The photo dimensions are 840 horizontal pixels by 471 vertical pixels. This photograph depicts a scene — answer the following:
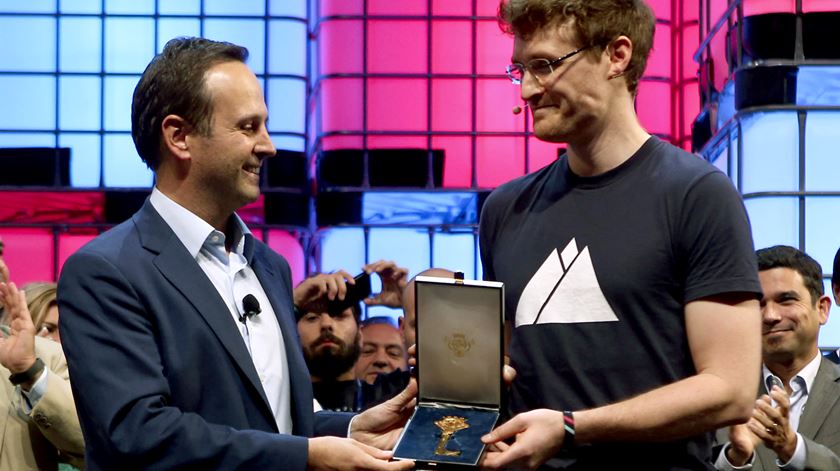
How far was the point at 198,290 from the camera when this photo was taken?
3.10 meters

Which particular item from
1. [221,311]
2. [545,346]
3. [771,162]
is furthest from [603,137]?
[771,162]

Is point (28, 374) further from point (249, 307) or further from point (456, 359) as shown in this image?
point (456, 359)

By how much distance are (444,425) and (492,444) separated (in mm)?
122

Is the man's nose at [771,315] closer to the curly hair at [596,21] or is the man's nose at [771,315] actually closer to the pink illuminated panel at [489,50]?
the curly hair at [596,21]

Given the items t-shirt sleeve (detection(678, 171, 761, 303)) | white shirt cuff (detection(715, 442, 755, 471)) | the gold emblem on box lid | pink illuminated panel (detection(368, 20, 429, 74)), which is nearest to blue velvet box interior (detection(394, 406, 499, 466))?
the gold emblem on box lid

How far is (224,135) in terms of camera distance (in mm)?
3207

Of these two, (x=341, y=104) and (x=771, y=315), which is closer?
(x=771, y=315)

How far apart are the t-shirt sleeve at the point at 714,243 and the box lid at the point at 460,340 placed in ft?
1.26

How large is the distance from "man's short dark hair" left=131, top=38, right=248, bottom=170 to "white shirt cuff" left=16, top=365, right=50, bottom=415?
6.31 ft

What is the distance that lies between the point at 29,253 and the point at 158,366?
1136cm

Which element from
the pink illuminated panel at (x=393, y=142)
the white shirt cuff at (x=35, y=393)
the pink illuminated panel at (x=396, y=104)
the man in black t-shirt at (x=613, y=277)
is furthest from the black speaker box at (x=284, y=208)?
the man in black t-shirt at (x=613, y=277)

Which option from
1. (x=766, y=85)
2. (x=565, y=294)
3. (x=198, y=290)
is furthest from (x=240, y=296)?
(x=766, y=85)

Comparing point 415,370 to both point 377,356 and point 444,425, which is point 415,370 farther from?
point 377,356

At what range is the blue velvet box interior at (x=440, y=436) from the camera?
282 centimetres
